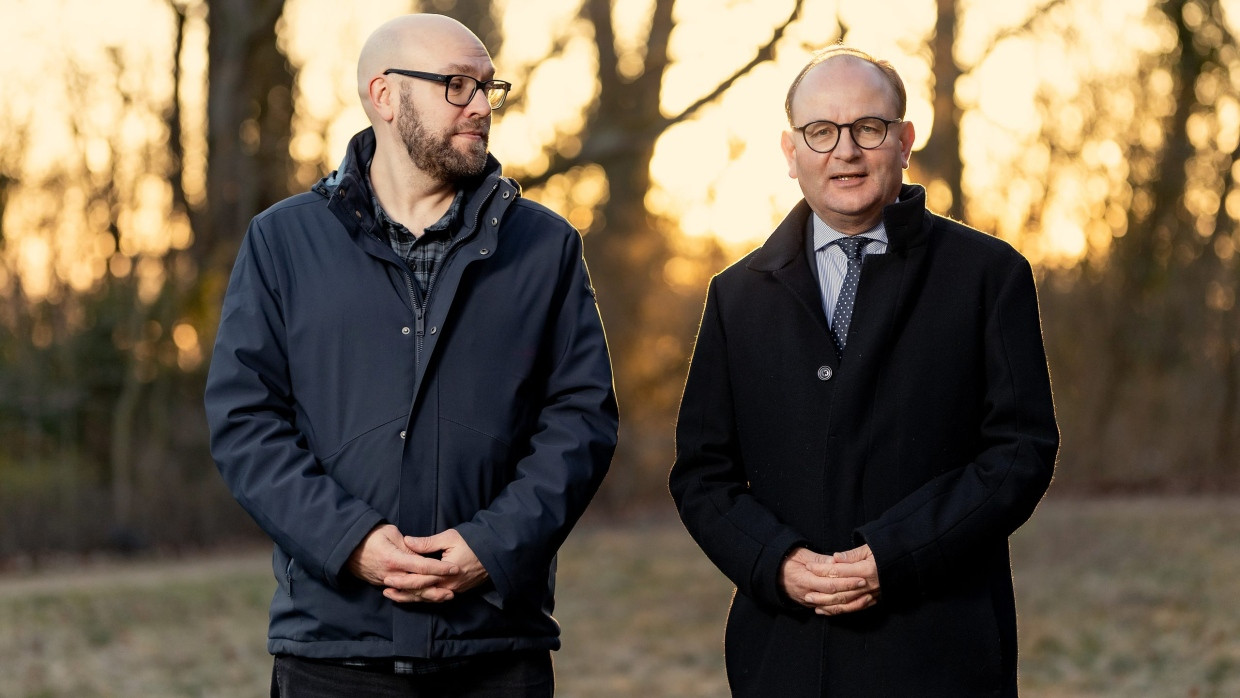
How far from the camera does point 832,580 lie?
3041mm


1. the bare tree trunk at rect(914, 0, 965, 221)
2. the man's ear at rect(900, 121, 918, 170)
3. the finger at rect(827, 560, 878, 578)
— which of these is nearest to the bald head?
the man's ear at rect(900, 121, 918, 170)

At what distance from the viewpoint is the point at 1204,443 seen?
1852 centimetres

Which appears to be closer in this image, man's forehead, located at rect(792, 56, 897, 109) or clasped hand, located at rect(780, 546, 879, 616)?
clasped hand, located at rect(780, 546, 879, 616)

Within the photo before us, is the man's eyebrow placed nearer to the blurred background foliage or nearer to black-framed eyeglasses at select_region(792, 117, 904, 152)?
black-framed eyeglasses at select_region(792, 117, 904, 152)

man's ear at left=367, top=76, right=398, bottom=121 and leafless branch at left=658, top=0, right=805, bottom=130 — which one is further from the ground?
leafless branch at left=658, top=0, right=805, bottom=130

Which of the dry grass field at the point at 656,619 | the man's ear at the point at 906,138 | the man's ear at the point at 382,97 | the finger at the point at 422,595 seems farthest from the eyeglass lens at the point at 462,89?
the dry grass field at the point at 656,619

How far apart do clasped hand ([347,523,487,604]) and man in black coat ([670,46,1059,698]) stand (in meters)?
0.53

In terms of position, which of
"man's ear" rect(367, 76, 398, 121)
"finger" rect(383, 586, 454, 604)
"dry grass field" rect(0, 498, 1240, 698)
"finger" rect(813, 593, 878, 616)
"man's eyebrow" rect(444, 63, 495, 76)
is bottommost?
"dry grass field" rect(0, 498, 1240, 698)

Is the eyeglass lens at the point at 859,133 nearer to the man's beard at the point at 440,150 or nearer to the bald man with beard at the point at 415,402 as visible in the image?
the bald man with beard at the point at 415,402

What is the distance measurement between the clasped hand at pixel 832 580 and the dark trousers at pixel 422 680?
588 millimetres

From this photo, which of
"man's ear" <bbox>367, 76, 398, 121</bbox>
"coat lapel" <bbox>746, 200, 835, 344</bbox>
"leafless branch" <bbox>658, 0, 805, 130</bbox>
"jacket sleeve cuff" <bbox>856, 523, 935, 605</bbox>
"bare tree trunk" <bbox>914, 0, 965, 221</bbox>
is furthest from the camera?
"bare tree trunk" <bbox>914, 0, 965, 221</bbox>

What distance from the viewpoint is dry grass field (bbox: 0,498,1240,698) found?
7.84 m

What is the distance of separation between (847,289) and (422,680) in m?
1.24

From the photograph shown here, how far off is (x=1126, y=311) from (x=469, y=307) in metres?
16.6
